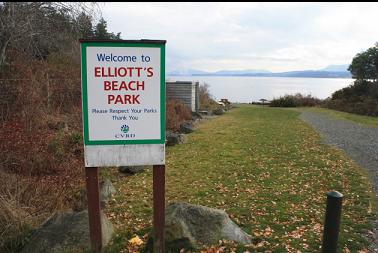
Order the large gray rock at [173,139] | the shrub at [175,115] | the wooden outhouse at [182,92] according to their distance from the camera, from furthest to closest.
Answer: the wooden outhouse at [182,92], the shrub at [175,115], the large gray rock at [173,139]

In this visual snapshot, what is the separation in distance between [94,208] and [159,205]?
0.72m

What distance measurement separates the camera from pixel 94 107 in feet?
12.9

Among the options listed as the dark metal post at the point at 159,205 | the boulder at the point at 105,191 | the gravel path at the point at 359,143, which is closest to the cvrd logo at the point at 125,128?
the dark metal post at the point at 159,205

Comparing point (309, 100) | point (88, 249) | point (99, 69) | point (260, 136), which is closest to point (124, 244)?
point (88, 249)

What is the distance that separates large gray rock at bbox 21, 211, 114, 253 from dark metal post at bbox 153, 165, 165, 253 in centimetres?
72

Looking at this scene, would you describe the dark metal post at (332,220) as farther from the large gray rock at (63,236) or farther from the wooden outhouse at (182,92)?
the wooden outhouse at (182,92)

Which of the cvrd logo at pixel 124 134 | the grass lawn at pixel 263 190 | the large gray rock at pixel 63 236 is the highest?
the cvrd logo at pixel 124 134

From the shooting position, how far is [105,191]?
6.96 metres

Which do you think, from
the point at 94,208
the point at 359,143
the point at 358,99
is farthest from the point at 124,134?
the point at 358,99

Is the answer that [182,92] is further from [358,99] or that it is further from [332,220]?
[332,220]

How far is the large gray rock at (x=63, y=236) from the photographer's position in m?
4.33

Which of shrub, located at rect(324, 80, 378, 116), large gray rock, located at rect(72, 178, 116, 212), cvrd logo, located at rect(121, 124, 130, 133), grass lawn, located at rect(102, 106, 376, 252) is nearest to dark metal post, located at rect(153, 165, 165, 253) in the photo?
cvrd logo, located at rect(121, 124, 130, 133)

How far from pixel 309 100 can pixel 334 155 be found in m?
27.8

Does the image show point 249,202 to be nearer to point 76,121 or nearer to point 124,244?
point 124,244
